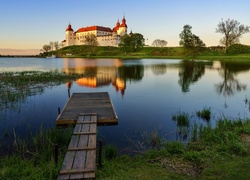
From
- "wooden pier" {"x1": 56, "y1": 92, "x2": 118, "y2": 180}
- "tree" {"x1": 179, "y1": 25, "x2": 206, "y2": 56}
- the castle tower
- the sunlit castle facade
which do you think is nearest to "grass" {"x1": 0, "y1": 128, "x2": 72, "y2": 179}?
"wooden pier" {"x1": 56, "y1": 92, "x2": 118, "y2": 180}

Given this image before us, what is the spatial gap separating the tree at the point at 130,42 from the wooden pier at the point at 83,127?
10524 cm

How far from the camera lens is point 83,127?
32.3 ft

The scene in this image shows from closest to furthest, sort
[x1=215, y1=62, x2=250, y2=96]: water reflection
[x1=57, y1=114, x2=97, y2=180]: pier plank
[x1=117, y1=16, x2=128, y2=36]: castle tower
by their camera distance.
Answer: [x1=57, y1=114, x2=97, y2=180]: pier plank < [x1=215, y1=62, x2=250, y2=96]: water reflection < [x1=117, y1=16, x2=128, y2=36]: castle tower

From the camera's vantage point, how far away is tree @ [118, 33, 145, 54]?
391 ft

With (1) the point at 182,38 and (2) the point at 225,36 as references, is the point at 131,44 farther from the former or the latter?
(2) the point at 225,36

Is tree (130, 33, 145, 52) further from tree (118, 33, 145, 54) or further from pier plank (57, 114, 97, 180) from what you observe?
pier plank (57, 114, 97, 180)

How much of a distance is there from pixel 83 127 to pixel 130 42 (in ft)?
372

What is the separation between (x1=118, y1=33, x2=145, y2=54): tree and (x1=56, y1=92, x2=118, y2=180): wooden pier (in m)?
105

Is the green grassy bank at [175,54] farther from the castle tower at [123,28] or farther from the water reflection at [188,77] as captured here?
the water reflection at [188,77]

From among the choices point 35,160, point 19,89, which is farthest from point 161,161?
point 19,89

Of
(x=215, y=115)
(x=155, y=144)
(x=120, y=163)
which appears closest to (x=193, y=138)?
(x=155, y=144)

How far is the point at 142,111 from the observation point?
15023 millimetres

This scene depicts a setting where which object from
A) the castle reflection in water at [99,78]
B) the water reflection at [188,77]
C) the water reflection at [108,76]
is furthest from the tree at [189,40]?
the castle reflection in water at [99,78]

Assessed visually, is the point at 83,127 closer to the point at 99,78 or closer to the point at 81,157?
the point at 81,157
